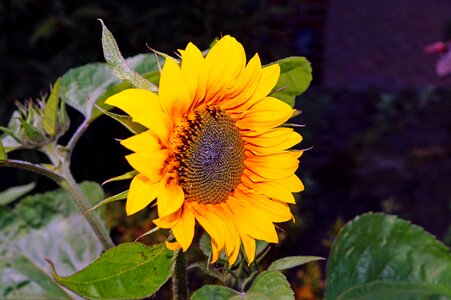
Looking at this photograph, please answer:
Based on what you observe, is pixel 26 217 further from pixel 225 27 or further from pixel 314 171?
pixel 314 171

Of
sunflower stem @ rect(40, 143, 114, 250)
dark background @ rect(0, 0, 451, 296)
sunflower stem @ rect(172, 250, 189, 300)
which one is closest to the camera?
sunflower stem @ rect(172, 250, 189, 300)

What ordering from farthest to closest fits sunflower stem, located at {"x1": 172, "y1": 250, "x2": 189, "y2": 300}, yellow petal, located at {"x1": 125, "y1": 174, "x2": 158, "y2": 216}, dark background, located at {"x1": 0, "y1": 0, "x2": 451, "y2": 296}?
1. dark background, located at {"x1": 0, "y1": 0, "x2": 451, "y2": 296}
2. sunflower stem, located at {"x1": 172, "y1": 250, "x2": 189, "y2": 300}
3. yellow petal, located at {"x1": 125, "y1": 174, "x2": 158, "y2": 216}

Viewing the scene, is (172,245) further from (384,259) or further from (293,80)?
(384,259)

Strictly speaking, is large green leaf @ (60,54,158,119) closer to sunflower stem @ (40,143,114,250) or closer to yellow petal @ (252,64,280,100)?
sunflower stem @ (40,143,114,250)

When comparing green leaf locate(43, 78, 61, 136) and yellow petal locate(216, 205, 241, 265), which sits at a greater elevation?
green leaf locate(43, 78, 61, 136)

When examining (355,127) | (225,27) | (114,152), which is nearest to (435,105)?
(355,127)

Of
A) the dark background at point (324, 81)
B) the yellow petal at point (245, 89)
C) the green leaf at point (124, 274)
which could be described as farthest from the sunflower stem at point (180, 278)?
the dark background at point (324, 81)

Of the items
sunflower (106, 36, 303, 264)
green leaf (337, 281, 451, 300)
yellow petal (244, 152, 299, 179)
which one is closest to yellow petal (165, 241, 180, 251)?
sunflower (106, 36, 303, 264)
